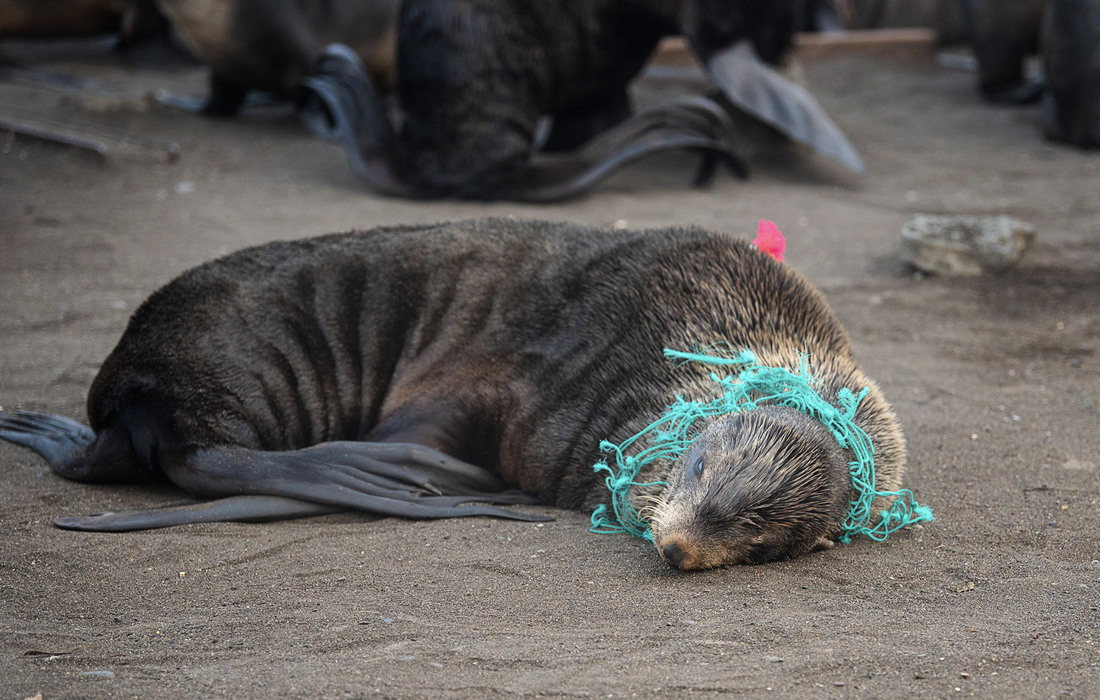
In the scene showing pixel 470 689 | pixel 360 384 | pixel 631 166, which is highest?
pixel 470 689

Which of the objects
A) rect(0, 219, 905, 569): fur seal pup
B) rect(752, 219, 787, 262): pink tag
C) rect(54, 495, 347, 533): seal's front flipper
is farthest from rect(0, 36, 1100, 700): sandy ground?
rect(752, 219, 787, 262): pink tag

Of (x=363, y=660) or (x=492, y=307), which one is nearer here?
(x=363, y=660)

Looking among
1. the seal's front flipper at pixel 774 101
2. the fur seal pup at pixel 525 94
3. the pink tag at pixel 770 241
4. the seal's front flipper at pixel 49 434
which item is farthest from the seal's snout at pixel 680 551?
the seal's front flipper at pixel 774 101

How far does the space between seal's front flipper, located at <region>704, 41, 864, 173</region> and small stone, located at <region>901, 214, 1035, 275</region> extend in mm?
1819

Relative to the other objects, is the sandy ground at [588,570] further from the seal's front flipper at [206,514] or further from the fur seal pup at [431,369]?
the fur seal pup at [431,369]

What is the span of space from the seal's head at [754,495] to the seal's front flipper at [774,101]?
16.6 ft

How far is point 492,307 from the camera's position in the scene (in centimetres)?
384

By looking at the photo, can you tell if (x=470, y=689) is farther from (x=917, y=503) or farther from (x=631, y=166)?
(x=631, y=166)

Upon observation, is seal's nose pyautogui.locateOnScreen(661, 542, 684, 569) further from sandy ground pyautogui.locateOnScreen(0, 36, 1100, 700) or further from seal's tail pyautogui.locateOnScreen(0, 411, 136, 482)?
seal's tail pyautogui.locateOnScreen(0, 411, 136, 482)

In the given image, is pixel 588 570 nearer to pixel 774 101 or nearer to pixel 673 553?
pixel 673 553

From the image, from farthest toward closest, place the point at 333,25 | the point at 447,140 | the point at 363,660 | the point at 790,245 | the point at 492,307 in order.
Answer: the point at 333,25
the point at 447,140
the point at 790,245
the point at 492,307
the point at 363,660

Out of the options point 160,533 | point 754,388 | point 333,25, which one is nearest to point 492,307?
point 754,388

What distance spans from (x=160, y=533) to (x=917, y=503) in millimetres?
2181

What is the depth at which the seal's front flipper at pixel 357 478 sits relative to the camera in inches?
133
